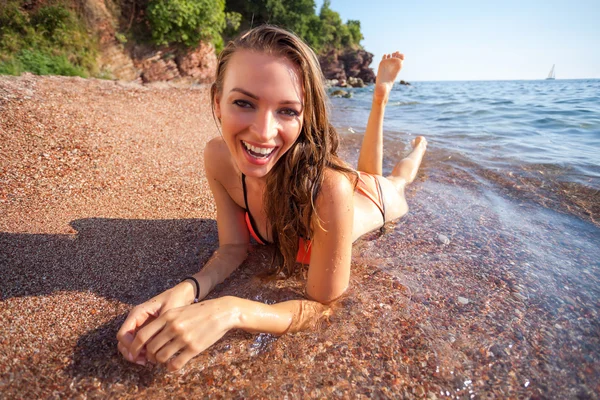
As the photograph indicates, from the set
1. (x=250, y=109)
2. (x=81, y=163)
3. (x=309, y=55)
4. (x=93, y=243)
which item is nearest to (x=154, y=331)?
(x=250, y=109)

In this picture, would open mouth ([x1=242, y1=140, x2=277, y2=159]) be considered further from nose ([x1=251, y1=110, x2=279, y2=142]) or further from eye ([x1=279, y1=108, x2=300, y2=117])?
eye ([x1=279, y1=108, x2=300, y2=117])

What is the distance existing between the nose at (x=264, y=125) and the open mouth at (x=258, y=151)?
0.07 meters

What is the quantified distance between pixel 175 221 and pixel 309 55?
1.83 metres

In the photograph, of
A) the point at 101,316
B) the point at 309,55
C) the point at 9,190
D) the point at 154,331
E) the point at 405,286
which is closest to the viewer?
the point at 154,331

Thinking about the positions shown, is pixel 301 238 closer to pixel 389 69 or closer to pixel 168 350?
pixel 168 350

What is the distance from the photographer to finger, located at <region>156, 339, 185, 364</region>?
1.32 meters

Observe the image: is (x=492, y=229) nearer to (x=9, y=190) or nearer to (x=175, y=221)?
(x=175, y=221)

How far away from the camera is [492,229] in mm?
2996

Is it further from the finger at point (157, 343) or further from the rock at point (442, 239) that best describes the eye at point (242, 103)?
the rock at point (442, 239)

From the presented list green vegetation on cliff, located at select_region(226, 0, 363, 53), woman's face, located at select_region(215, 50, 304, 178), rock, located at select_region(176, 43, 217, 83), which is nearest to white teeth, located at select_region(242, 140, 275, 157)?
woman's face, located at select_region(215, 50, 304, 178)

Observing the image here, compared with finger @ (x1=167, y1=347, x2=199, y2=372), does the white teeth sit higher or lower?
higher

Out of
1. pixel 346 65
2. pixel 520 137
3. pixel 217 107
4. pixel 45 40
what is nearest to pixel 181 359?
pixel 217 107

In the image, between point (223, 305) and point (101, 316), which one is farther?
point (101, 316)

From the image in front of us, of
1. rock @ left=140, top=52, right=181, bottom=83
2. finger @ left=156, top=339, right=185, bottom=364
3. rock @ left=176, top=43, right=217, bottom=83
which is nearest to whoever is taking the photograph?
finger @ left=156, top=339, right=185, bottom=364
